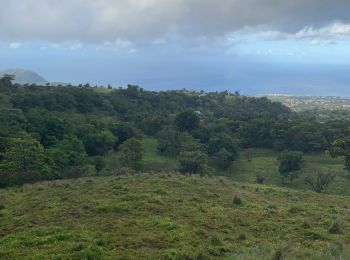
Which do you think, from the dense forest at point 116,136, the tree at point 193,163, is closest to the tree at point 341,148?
the dense forest at point 116,136

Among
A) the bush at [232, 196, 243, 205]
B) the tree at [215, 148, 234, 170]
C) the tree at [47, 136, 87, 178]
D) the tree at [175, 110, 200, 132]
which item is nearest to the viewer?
the bush at [232, 196, 243, 205]

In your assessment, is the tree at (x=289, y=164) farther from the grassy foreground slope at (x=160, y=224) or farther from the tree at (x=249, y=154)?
the grassy foreground slope at (x=160, y=224)

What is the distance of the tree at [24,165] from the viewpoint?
34688 mm

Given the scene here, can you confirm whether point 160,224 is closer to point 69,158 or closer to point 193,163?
point 69,158

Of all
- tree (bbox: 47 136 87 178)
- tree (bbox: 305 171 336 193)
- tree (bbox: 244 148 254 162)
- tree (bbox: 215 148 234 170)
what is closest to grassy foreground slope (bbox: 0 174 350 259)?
tree (bbox: 47 136 87 178)

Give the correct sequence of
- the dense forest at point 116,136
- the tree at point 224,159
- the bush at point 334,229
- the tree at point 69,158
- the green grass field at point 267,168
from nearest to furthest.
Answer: the bush at point 334,229
the dense forest at point 116,136
the tree at point 69,158
the green grass field at point 267,168
the tree at point 224,159

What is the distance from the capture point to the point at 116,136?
63.1m

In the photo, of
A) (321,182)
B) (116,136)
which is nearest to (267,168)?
(321,182)

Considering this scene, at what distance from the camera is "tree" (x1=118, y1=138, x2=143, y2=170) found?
46.6 metres

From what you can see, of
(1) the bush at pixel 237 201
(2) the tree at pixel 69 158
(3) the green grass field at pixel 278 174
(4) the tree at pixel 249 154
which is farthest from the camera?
(4) the tree at pixel 249 154

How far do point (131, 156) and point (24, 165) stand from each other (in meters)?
12.7

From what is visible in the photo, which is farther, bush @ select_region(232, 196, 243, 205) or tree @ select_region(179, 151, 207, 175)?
tree @ select_region(179, 151, 207, 175)

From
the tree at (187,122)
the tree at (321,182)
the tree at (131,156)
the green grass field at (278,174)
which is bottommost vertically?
the green grass field at (278,174)

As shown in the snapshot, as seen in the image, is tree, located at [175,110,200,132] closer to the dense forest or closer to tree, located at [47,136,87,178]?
the dense forest
